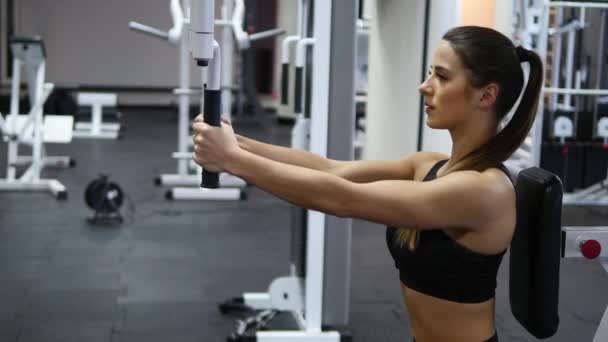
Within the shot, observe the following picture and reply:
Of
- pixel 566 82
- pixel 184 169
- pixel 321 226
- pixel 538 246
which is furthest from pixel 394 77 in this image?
pixel 538 246

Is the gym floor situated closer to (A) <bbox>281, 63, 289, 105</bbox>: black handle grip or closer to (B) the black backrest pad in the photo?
(A) <bbox>281, 63, 289, 105</bbox>: black handle grip

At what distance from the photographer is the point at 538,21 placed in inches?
226

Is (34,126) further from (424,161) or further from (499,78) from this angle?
(499,78)

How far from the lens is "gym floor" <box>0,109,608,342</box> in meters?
3.50

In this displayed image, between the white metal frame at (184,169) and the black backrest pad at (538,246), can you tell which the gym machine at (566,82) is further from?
the black backrest pad at (538,246)

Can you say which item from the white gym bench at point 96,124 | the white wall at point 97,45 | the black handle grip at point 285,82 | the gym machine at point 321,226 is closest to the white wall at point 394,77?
the black handle grip at point 285,82

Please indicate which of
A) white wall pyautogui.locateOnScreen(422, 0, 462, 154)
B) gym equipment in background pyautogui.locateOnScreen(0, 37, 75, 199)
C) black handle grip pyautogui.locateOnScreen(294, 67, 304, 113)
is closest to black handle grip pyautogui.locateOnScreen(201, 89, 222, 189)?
white wall pyautogui.locateOnScreen(422, 0, 462, 154)

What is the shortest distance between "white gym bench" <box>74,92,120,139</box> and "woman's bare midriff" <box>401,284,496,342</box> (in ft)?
23.8

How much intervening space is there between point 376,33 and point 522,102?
3882mm

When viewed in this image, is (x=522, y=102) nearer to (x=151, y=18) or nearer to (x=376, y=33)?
(x=376, y=33)

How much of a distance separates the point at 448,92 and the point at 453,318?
15.4 inches

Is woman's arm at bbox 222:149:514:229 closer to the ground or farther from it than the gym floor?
farther from it

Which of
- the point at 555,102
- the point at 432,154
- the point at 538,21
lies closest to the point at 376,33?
the point at 538,21

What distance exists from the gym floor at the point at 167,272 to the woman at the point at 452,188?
1861mm
